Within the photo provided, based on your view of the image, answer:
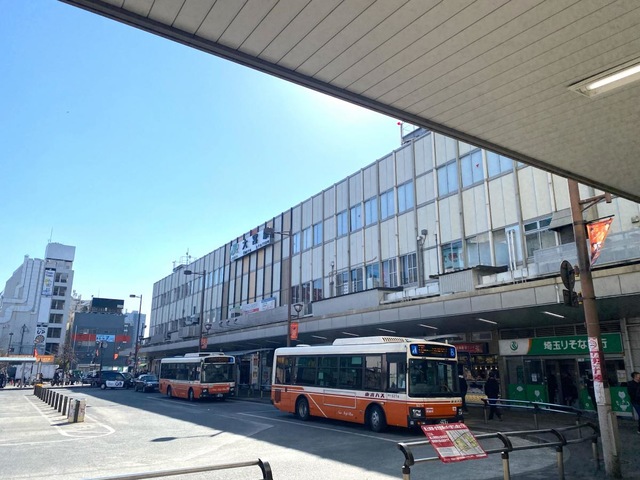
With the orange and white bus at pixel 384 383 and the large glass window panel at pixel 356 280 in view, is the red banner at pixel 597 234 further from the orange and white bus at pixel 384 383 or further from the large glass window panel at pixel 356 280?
the large glass window panel at pixel 356 280

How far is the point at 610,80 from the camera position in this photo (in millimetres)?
5723

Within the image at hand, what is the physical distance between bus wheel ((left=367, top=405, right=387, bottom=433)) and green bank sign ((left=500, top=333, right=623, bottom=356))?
9454 mm

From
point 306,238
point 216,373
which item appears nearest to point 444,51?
point 216,373

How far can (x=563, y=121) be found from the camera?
6.68 meters

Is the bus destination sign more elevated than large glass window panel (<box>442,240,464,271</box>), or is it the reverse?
large glass window panel (<box>442,240,464,271</box>)

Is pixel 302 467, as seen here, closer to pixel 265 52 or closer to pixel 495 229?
pixel 265 52

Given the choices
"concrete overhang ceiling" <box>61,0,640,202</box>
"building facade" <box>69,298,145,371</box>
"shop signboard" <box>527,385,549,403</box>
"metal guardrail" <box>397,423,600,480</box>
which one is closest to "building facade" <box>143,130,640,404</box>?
"shop signboard" <box>527,385,549,403</box>

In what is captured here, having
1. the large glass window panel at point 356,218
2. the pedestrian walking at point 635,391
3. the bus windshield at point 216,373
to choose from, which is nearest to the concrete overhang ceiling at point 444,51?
the pedestrian walking at point 635,391

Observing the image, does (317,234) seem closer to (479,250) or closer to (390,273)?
(390,273)

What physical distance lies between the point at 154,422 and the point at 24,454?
7025mm

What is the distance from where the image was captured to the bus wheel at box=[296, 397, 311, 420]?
64.5 feet

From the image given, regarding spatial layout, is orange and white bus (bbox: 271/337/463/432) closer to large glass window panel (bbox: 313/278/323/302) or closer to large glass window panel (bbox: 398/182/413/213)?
A: large glass window panel (bbox: 398/182/413/213)

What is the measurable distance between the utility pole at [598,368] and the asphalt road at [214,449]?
1.59 metres

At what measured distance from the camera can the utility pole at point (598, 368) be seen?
9.17 meters
